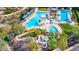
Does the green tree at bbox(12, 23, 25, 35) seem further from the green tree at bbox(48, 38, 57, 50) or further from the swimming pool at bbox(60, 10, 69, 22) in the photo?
the swimming pool at bbox(60, 10, 69, 22)

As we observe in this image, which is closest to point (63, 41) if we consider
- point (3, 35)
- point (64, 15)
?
point (64, 15)


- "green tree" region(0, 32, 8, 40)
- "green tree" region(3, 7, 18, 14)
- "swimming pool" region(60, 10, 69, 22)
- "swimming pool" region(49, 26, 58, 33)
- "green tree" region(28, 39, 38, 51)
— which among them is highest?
"green tree" region(3, 7, 18, 14)

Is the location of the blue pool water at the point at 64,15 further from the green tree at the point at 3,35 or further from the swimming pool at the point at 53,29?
the green tree at the point at 3,35

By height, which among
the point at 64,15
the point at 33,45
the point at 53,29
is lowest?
the point at 33,45

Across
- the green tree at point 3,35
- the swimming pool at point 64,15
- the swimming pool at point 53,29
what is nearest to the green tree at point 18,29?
the green tree at point 3,35

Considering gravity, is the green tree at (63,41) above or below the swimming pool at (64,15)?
below

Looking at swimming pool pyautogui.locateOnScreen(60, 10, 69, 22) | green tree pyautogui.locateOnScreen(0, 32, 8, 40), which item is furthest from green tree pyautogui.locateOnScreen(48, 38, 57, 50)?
green tree pyautogui.locateOnScreen(0, 32, 8, 40)

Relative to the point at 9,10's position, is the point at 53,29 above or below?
below

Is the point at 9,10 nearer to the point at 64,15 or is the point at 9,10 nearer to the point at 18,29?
the point at 18,29

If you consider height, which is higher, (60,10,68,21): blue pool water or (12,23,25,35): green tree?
(60,10,68,21): blue pool water
